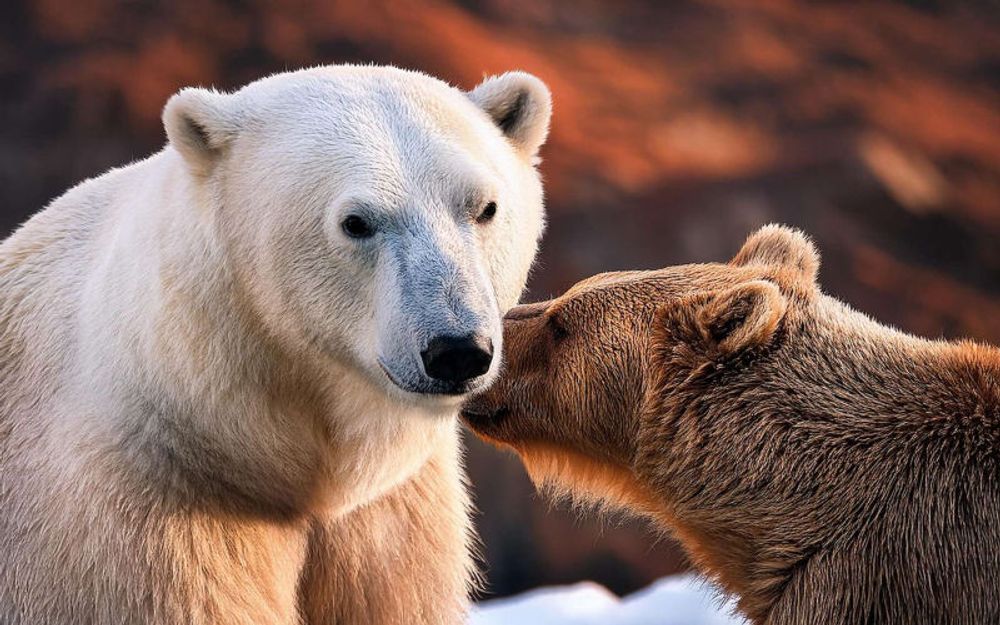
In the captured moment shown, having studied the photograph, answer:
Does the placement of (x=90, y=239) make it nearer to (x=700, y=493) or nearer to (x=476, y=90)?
(x=476, y=90)

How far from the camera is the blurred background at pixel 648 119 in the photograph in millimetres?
11320

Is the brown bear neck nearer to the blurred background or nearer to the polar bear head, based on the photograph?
the polar bear head

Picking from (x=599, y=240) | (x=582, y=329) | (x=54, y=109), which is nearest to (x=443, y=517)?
(x=582, y=329)

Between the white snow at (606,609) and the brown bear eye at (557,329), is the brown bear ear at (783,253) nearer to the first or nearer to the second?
the brown bear eye at (557,329)

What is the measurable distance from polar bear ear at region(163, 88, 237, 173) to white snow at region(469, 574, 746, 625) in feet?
12.6

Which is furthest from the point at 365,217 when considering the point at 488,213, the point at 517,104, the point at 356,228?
the point at 517,104

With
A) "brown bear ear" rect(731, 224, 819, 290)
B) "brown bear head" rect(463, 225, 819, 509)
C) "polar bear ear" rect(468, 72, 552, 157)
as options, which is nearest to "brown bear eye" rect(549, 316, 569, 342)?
"brown bear head" rect(463, 225, 819, 509)

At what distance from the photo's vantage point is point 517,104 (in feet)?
13.0

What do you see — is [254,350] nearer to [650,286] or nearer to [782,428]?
[650,286]

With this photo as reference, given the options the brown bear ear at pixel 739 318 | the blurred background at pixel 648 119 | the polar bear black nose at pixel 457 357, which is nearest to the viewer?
the polar bear black nose at pixel 457 357

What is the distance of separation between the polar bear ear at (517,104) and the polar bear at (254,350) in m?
0.05

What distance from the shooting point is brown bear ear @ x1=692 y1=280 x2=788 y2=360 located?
3.63 metres

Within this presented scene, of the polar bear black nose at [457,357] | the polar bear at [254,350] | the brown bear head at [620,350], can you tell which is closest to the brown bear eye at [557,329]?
the brown bear head at [620,350]

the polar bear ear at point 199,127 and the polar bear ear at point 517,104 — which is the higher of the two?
the polar bear ear at point 199,127
